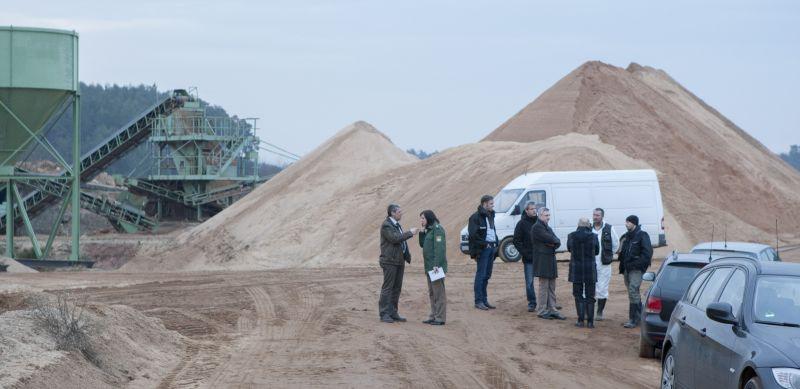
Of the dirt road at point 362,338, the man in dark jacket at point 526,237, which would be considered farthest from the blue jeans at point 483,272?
the man in dark jacket at point 526,237

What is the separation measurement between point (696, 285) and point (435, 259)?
620 centimetres

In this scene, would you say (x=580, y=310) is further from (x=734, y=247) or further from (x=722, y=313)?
(x=722, y=313)

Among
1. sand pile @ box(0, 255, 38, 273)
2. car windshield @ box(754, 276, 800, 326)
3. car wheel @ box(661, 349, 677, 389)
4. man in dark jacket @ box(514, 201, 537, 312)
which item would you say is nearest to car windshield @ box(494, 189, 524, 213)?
man in dark jacket @ box(514, 201, 537, 312)

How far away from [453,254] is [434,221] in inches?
590

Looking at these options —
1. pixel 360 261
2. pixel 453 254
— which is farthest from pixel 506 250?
pixel 360 261

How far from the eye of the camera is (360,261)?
33.2 metres

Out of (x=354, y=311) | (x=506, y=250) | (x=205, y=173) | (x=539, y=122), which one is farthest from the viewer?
(x=205, y=173)

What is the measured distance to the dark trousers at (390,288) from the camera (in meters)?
15.9

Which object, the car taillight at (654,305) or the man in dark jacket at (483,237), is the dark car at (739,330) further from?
the man in dark jacket at (483,237)

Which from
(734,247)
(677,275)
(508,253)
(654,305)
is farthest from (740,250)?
(508,253)

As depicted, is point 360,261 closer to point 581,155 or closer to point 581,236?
point 581,155

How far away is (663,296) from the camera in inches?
504

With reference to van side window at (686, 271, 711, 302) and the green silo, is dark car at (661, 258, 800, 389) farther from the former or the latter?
the green silo

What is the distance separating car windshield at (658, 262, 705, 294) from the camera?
12.9 meters
